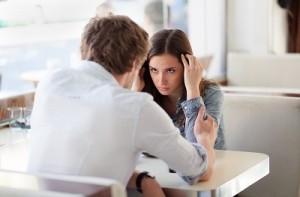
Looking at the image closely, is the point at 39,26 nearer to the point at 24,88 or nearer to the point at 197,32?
the point at 24,88

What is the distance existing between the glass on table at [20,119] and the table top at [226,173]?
0.72 meters

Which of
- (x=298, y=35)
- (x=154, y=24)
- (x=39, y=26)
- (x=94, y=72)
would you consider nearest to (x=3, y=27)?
(x=39, y=26)

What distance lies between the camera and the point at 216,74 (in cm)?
505

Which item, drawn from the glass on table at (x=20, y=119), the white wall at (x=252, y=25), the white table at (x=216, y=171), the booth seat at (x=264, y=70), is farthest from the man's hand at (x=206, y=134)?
the white wall at (x=252, y=25)

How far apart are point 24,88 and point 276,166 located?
1494mm

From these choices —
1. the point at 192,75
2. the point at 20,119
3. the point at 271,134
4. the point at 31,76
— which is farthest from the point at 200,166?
the point at 31,76

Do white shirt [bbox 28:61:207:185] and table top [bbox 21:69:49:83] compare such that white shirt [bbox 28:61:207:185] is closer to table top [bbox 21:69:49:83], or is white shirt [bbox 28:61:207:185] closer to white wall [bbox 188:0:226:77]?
table top [bbox 21:69:49:83]

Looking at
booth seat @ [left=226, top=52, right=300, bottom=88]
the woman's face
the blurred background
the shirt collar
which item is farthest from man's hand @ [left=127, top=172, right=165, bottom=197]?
booth seat @ [left=226, top=52, right=300, bottom=88]

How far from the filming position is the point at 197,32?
4891mm

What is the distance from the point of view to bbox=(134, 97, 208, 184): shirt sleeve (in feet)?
5.57

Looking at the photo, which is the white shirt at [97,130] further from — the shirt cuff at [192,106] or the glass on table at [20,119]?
the glass on table at [20,119]

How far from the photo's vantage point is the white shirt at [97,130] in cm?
169

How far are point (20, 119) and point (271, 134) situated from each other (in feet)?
3.64

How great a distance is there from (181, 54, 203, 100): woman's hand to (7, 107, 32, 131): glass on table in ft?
2.55
